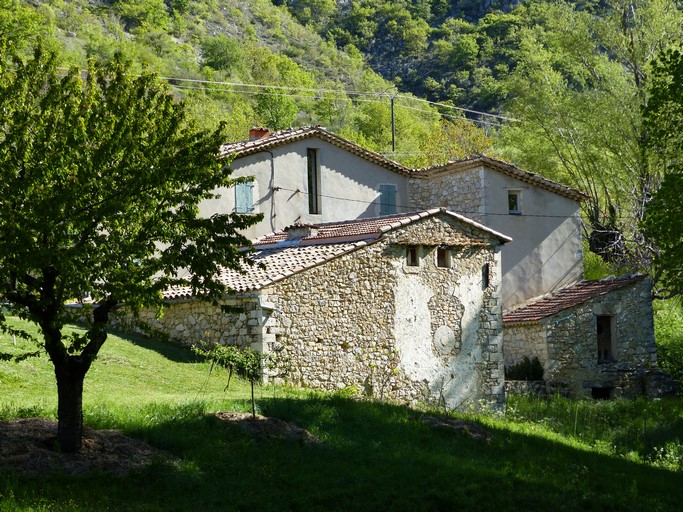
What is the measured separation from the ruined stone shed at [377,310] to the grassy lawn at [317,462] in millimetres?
2510

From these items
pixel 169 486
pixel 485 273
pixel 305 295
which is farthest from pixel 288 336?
pixel 169 486

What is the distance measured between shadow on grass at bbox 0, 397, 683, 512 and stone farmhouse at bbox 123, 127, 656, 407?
5744mm

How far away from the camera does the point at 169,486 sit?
1163 cm

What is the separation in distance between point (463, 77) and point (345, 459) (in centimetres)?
8412

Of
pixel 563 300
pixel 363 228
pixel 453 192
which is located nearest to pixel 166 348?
pixel 363 228

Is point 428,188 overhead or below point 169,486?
overhead

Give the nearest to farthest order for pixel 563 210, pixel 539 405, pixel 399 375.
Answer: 1. pixel 399 375
2. pixel 539 405
3. pixel 563 210

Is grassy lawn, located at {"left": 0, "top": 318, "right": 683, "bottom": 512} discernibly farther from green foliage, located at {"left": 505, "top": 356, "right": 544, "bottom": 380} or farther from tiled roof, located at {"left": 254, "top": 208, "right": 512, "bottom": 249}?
green foliage, located at {"left": 505, "top": 356, "right": 544, "bottom": 380}

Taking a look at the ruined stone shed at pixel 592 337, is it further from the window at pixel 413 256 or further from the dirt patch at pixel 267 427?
the dirt patch at pixel 267 427

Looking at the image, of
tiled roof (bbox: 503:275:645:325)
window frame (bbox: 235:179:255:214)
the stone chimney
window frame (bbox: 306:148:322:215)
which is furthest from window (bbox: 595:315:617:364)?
the stone chimney

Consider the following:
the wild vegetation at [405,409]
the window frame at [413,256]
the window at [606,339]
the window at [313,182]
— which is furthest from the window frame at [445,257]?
the window at [313,182]

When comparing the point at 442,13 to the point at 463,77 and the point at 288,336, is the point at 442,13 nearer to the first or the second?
the point at 463,77

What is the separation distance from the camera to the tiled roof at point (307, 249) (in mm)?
22406

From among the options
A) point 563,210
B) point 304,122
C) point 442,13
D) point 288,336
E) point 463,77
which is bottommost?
point 288,336
